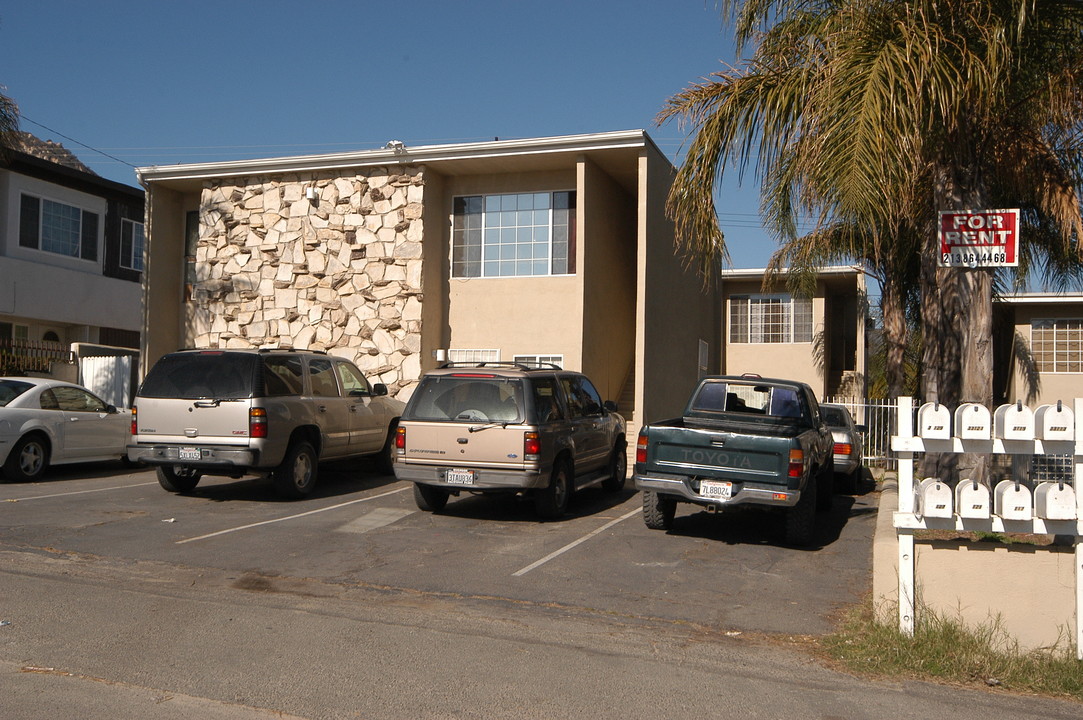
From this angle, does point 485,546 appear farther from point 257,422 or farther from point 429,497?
point 257,422

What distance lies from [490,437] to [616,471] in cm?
333

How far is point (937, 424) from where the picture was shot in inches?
260

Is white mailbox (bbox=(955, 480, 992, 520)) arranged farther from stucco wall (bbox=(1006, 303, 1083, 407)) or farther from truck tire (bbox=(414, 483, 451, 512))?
stucco wall (bbox=(1006, 303, 1083, 407))

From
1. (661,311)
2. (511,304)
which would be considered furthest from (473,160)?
(661,311)

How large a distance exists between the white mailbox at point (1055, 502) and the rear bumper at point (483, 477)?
5.85 m

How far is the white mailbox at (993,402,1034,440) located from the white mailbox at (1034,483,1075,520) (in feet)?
1.16

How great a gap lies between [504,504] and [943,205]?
663cm

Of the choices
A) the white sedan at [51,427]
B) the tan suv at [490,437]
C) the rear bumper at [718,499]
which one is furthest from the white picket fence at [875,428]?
the white sedan at [51,427]

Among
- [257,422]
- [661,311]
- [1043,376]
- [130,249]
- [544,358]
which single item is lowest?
[257,422]

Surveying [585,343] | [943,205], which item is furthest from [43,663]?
[585,343]

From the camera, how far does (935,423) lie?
660 cm

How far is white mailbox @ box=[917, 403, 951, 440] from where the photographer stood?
6.59 m

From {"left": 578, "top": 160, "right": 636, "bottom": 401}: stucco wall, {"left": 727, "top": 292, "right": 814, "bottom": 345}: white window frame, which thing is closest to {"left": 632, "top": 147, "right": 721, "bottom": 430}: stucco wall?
{"left": 578, "top": 160, "right": 636, "bottom": 401}: stucco wall

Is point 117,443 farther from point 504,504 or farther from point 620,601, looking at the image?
point 620,601
